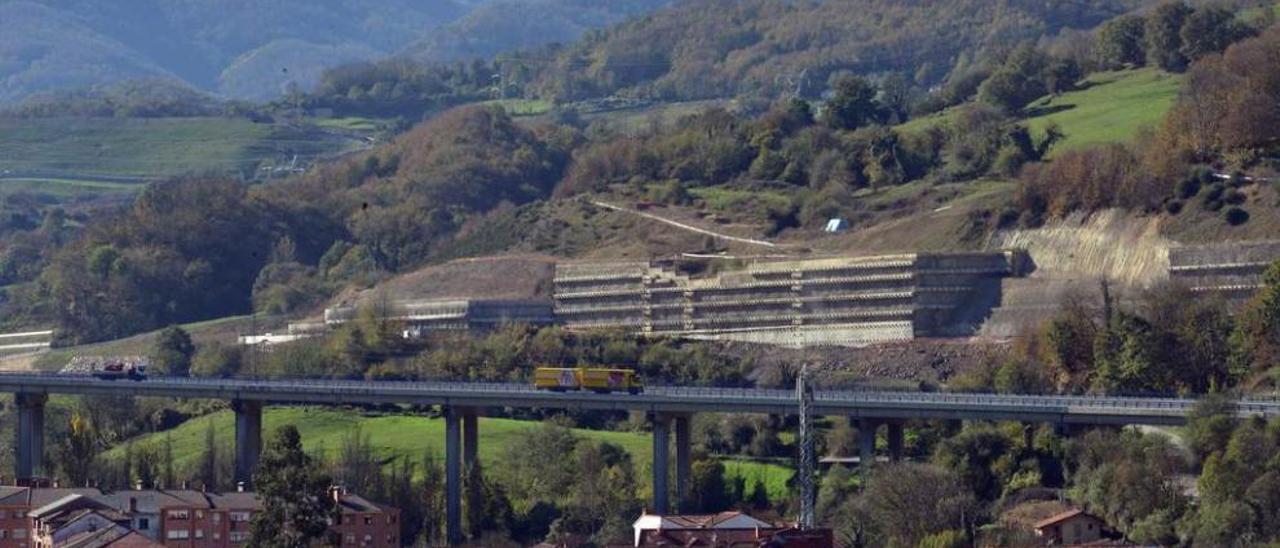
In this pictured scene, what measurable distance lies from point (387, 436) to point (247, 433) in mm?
5701

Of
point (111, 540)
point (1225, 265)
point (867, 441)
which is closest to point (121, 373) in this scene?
point (867, 441)

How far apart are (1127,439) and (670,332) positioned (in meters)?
44.0

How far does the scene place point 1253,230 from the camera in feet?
396

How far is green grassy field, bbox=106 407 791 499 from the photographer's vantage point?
112500 mm

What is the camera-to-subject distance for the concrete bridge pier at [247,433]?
114812 mm

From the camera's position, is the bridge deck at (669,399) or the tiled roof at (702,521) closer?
the tiled roof at (702,521)

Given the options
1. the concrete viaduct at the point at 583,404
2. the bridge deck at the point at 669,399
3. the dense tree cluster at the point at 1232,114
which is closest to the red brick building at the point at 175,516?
the concrete viaduct at the point at 583,404

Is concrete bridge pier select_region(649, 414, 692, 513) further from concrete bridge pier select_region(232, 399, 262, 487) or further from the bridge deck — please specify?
concrete bridge pier select_region(232, 399, 262, 487)

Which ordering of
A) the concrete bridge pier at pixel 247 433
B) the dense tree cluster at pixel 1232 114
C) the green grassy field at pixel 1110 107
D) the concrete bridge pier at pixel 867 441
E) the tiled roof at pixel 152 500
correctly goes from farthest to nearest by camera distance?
the green grassy field at pixel 1110 107 < the dense tree cluster at pixel 1232 114 < the concrete bridge pier at pixel 247 433 < the concrete bridge pier at pixel 867 441 < the tiled roof at pixel 152 500

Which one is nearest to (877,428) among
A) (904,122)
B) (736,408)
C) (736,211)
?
(736,408)

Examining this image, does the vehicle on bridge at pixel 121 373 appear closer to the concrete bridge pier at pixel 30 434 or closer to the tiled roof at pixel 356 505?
the concrete bridge pier at pixel 30 434

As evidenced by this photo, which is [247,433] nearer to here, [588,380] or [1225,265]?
[588,380]

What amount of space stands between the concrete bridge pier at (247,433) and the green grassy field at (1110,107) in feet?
139

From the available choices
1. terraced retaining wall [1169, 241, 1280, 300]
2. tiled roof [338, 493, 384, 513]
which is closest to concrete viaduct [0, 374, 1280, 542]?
tiled roof [338, 493, 384, 513]
